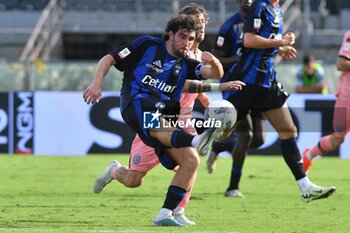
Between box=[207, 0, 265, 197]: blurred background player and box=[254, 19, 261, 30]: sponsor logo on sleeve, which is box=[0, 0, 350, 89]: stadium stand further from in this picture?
box=[254, 19, 261, 30]: sponsor logo on sleeve

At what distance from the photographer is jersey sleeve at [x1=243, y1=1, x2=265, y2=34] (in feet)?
30.9

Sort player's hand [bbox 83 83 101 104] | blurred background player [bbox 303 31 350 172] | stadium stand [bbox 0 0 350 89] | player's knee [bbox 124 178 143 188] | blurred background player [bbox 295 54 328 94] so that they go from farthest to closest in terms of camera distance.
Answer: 1. stadium stand [bbox 0 0 350 89]
2. blurred background player [bbox 295 54 328 94]
3. blurred background player [bbox 303 31 350 172]
4. player's knee [bbox 124 178 143 188]
5. player's hand [bbox 83 83 101 104]

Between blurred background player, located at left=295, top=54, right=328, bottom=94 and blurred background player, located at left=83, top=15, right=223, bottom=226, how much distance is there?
511 inches

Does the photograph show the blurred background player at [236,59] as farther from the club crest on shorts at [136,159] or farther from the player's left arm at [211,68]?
the player's left arm at [211,68]

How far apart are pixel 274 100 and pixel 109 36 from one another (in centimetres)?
1864

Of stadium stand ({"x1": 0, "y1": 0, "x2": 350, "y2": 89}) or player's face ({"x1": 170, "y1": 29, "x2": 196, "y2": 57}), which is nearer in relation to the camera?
player's face ({"x1": 170, "y1": 29, "x2": 196, "y2": 57})

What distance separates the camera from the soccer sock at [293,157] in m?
9.29

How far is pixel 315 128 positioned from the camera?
56.0ft

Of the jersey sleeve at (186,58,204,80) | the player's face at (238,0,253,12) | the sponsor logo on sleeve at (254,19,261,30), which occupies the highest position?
the sponsor logo on sleeve at (254,19,261,30)

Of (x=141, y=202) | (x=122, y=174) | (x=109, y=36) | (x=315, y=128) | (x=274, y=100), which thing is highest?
(x=274, y=100)

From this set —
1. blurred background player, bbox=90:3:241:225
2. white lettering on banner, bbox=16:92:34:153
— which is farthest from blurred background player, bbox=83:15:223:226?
white lettering on banner, bbox=16:92:34:153

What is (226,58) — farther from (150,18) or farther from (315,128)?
(150,18)

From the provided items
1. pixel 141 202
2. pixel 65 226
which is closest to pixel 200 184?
pixel 141 202

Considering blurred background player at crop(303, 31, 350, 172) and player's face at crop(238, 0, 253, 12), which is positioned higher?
player's face at crop(238, 0, 253, 12)
